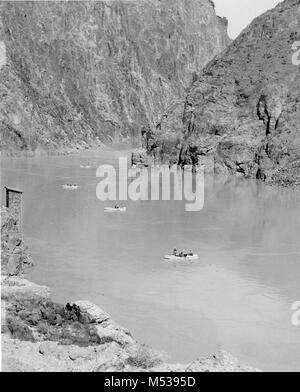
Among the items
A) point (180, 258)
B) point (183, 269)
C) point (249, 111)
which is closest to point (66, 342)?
point (183, 269)

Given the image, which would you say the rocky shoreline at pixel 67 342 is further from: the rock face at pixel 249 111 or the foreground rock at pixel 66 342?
the rock face at pixel 249 111

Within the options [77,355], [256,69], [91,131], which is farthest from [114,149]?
[77,355]

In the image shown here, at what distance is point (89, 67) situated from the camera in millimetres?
155500

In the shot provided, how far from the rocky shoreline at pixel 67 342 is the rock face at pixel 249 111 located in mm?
53384

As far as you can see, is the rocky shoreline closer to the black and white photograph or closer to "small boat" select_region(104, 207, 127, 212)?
the black and white photograph

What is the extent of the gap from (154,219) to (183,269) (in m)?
13.5

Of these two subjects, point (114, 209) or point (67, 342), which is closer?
point (67, 342)

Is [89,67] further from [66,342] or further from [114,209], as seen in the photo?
[66,342]

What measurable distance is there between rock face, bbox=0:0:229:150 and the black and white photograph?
557 millimetres

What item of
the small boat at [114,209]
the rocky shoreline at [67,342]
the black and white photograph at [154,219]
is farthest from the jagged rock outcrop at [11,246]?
the small boat at [114,209]

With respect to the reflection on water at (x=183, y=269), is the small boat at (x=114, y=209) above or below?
above

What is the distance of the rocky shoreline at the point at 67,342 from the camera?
46.7 ft

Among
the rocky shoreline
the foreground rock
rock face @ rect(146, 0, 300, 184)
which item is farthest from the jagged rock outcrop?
rock face @ rect(146, 0, 300, 184)
